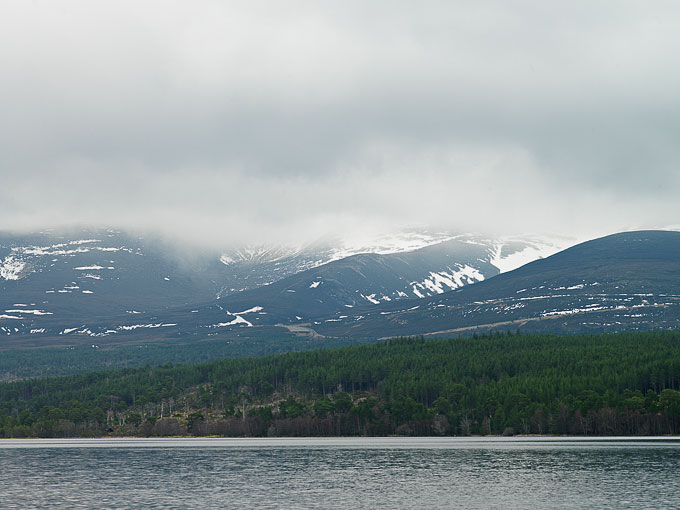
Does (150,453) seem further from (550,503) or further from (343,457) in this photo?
(550,503)

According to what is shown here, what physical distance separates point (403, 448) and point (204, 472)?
58989 mm

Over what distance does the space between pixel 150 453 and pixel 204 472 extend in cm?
5205

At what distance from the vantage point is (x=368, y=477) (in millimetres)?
135125

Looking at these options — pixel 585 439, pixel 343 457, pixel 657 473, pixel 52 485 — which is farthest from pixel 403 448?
pixel 52 485

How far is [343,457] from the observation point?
17125cm

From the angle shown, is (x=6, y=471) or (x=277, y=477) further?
(x=6, y=471)

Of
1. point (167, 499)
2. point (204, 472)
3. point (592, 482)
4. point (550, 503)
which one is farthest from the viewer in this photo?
point (204, 472)

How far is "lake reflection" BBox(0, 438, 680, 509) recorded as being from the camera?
10825 cm

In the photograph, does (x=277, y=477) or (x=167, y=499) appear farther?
(x=277, y=477)

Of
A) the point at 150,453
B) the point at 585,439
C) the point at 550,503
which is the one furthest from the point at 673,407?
the point at 150,453

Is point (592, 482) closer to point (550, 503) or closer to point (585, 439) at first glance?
point (550, 503)

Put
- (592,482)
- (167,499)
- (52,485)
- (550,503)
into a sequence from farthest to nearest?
(52,485) < (592,482) < (167,499) < (550,503)

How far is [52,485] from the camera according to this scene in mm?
131750

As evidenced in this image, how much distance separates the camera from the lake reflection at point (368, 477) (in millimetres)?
108250
